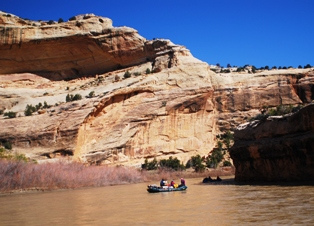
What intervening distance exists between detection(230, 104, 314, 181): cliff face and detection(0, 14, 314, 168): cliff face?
1989cm

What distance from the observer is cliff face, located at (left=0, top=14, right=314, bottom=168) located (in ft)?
148

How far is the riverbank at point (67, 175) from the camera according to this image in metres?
30.6

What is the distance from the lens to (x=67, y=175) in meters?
33.4

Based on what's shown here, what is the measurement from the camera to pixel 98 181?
115ft

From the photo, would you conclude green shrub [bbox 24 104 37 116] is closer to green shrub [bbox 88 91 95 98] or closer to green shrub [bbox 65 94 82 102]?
green shrub [bbox 65 94 82 102]

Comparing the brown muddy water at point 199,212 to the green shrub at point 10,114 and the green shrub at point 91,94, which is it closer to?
the green shrub at point 91,94

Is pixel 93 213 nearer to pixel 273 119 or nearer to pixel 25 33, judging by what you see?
pixel 273 119

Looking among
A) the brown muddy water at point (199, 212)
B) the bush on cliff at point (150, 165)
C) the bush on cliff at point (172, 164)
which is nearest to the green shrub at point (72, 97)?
the bush on cliff at point (150, 165)

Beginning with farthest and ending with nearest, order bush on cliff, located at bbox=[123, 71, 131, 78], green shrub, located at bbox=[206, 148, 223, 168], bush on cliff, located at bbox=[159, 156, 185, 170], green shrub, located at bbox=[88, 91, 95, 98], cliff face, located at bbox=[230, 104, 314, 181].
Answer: bush on cliff, located at bbox=[123, 71, 131, 78]
green shrub, located at bbox=[88, 91, 95, 98]
green shrub, located at bbox=[206, 148, 223, 168]
bush on cliff, located at bbox=[159, 156, 185, 170]
cliff face, located at bbox=[230, 104, 314, 181]

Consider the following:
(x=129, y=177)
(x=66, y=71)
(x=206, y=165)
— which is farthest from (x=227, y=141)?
(x=66, y=71)

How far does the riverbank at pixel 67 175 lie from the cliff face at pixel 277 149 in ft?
43.6

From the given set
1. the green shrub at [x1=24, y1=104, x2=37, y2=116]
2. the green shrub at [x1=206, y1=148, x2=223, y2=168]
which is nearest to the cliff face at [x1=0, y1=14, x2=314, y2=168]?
the green shrub at [x1=24, y1=104, x2=37, y2=116]

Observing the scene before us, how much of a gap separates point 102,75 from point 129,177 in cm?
2674

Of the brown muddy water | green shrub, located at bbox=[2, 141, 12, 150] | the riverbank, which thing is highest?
green shrub, located at bbox=[2, 141, 12, 150]
